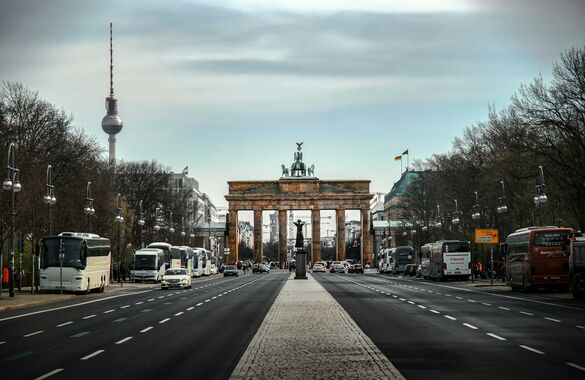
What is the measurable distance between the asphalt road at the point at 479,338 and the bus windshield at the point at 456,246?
35796 mm

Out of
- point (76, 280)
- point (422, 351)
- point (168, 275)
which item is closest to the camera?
point (422, 351)

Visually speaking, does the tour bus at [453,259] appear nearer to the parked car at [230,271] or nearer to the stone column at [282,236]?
the parked car at [230,271]

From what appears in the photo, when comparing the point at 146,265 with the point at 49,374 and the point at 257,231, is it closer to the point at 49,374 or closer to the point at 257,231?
the point at 49,374

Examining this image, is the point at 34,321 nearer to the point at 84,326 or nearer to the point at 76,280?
the point at 84,326

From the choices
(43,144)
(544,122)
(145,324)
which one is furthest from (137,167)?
(145,324)

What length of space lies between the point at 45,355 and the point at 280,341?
4.92m

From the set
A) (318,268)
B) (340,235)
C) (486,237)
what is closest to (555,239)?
(486,237)

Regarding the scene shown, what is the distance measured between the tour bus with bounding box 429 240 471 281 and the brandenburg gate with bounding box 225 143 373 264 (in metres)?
94.5

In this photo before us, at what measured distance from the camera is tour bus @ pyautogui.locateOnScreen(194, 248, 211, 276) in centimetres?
11207

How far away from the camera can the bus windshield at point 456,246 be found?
2960 inches

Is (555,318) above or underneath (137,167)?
underneath

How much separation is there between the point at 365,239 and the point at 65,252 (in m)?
120

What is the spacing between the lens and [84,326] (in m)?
28.0

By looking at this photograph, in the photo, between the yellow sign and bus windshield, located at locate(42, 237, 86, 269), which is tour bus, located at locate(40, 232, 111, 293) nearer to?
bus windshield, located at locate(42, 237, 86, 269)
